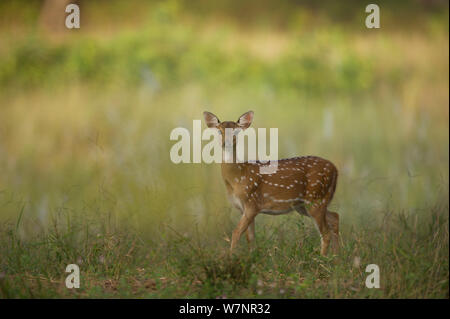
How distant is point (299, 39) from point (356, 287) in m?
11.0

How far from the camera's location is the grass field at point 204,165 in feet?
19.1

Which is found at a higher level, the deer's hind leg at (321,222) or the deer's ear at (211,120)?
the deer's ear at (211,120)

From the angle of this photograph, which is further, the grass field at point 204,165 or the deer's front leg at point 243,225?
the deer's front leg at point 243,225

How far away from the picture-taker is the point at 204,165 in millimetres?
10148

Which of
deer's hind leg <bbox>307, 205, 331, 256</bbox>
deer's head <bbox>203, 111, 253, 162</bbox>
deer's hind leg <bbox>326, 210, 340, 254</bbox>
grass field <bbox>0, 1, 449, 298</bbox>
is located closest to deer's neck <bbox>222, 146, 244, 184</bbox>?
deer's head <bbox>203, 111, 253, 162</bbox>

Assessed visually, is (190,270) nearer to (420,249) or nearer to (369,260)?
(369,260)

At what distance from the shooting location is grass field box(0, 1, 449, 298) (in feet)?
19.1

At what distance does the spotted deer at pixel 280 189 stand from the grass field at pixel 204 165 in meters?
0.20

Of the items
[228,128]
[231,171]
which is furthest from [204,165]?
[228,128]

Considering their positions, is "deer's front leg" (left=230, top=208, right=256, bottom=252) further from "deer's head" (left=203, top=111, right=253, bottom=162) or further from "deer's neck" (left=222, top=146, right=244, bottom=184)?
"deer's head" (left=203, top=111, right=253, bottom=162)

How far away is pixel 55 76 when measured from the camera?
15.9m

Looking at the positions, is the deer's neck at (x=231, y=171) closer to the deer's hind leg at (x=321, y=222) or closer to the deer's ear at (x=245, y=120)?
the deer's ear at (x=245, y=120)

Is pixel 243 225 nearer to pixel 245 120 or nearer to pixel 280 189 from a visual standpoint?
pixel 280 189

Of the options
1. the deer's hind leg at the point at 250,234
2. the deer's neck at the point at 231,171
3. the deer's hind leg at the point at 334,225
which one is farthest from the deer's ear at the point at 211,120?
the deer's hind leg at the point at 334,225
